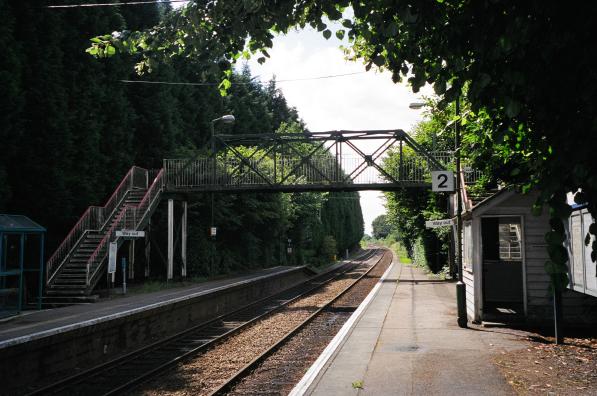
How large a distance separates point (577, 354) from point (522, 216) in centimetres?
360

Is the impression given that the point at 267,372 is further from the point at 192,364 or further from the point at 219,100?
the point at 219,100

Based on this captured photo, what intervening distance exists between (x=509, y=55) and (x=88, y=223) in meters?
20.2

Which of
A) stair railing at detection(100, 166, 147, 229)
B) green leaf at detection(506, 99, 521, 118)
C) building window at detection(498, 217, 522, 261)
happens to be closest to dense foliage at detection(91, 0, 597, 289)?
green leaf at detection(506, 99, 521, 118)

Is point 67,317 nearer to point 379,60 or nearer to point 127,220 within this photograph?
point 127,220

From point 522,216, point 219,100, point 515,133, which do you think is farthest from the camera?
point 219,100

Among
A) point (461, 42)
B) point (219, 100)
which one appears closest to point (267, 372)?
point (461, 42)

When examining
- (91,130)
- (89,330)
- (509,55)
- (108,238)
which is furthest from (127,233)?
(509,55)

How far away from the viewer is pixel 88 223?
21.2m

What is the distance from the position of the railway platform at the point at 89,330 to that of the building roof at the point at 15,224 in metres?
2.44

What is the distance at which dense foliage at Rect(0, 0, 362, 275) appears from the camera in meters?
20.1

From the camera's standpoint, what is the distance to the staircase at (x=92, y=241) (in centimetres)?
1812

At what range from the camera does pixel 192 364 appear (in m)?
10.7

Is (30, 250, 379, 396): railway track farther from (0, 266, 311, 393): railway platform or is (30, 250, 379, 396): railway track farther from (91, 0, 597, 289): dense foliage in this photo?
(91, 0, 597, 289): dense foliage

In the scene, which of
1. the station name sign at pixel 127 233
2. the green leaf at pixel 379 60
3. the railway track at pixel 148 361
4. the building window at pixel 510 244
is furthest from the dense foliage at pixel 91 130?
the building window at pixel 510 244
